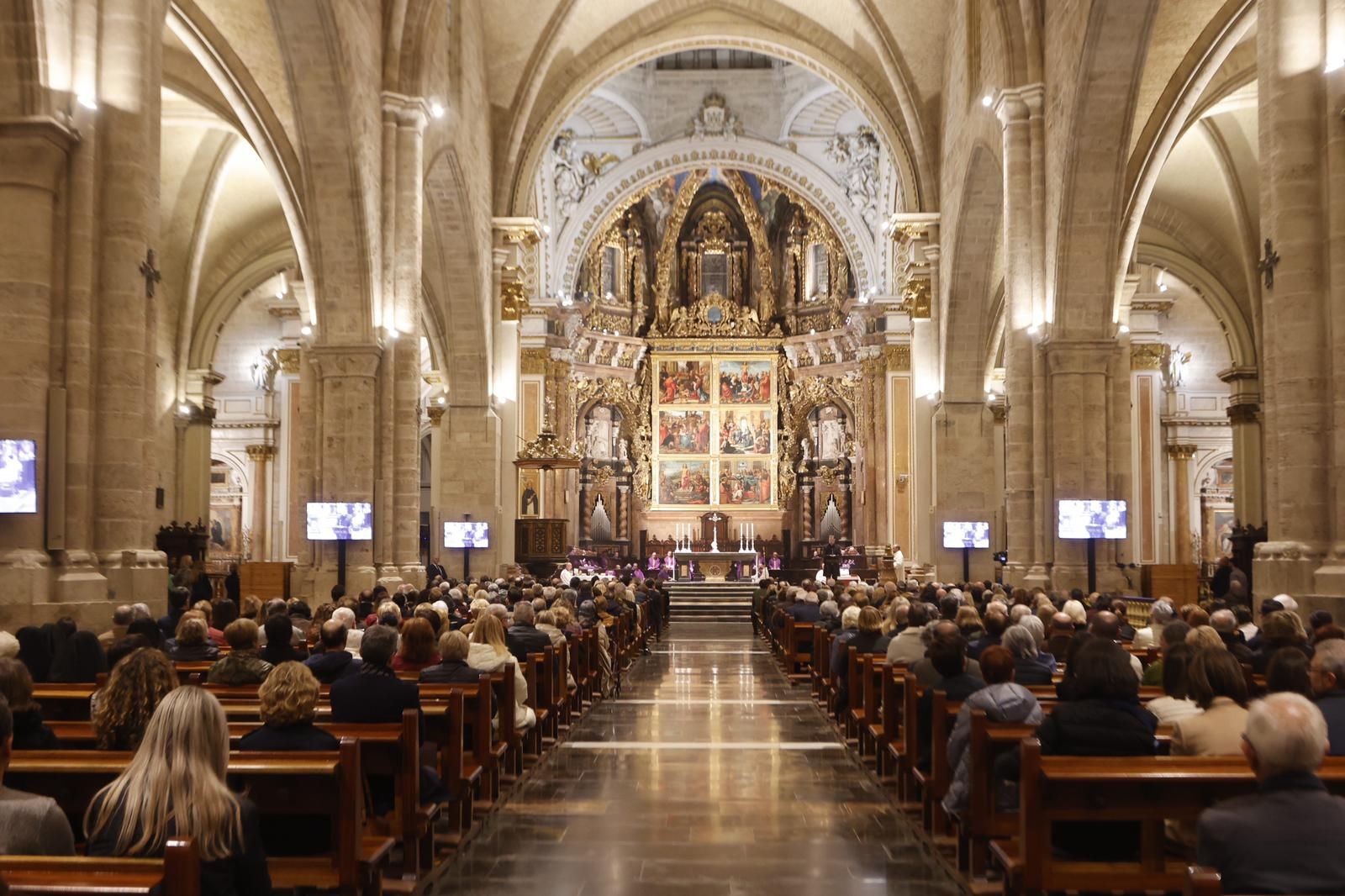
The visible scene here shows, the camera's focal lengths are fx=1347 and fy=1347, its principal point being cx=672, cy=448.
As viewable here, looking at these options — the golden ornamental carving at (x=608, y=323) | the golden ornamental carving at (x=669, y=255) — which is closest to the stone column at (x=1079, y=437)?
the golden ornamental carving at (x=608, y=323)

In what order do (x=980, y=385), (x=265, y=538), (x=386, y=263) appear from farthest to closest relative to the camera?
(x=265, y=538) → (x=980, y=385) → (x=386, y=263)

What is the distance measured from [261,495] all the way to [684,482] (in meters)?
12.1

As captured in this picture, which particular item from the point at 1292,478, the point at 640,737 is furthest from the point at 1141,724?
the point at 640,737

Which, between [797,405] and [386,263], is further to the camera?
[797,405]

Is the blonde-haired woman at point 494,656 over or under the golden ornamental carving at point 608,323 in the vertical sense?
under

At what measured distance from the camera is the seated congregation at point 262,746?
3393 millimetres

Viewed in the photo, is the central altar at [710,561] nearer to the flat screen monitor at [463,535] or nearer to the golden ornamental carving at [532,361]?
the golden ornamental carving at [532,361]

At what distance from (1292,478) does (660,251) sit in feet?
100

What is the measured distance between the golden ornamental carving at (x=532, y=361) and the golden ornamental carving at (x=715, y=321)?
614 centimetres

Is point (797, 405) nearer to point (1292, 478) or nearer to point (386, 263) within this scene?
point (386, 263)

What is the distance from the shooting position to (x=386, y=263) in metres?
18.8

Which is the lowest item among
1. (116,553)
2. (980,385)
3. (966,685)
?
(966,685)

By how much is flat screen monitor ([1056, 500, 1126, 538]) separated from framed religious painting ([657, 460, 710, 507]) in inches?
899

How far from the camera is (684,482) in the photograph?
39000 millimetres
